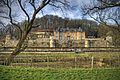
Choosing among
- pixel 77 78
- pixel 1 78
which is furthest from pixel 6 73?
pixel 77 78

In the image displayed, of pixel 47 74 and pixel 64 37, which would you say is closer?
pixel 47 74

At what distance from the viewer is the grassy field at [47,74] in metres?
15.3

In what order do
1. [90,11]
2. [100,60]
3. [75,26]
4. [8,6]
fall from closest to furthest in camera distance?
[100,60], [8,6], [90,11], [75,26]

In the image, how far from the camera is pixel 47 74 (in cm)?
1546

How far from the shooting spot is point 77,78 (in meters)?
15.5

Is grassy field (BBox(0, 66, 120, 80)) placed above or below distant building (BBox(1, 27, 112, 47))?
below

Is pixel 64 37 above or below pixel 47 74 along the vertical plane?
above

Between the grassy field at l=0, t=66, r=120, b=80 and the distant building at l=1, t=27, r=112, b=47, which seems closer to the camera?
the grassy field at l=0, t=66, r=120, b=80

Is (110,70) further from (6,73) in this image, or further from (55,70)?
(6,73)

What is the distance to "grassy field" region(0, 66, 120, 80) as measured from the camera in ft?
50.3

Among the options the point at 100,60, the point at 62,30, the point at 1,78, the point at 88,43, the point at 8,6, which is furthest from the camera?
the point at 62,30

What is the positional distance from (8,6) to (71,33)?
6316 centimetres

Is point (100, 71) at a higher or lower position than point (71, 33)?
lower

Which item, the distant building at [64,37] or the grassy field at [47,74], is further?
the distant building at [64,37]
